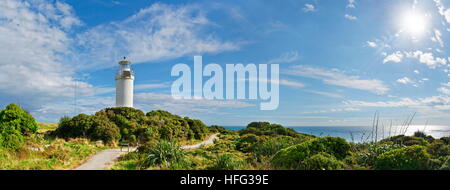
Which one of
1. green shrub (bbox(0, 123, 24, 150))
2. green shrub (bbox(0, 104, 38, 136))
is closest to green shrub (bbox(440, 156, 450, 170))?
green shrub (bbox(0, 123, 24, 150))

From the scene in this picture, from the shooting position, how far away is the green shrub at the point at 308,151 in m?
8.09

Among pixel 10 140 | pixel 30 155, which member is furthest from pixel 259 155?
pixel 10 140

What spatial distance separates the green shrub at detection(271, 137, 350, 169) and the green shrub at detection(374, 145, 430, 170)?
1324 millimetres

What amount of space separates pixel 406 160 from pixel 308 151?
8.47 ft

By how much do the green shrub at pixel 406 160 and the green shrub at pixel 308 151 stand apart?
52.1 inches

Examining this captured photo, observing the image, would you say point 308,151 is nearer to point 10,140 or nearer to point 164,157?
point 164,157

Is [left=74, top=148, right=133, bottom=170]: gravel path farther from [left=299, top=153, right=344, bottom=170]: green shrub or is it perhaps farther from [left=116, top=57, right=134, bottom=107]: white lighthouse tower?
[left=116, top=57, right=134, bottom=107]: white lighthouse tower

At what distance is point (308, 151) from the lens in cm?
828

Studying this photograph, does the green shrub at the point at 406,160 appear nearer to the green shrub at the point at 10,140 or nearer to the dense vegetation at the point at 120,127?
the dense vegetation at the point at 120,127

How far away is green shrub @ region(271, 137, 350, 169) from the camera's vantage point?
26.6ft

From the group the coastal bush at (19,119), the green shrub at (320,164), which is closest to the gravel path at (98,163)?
the green shrub at (320,164)

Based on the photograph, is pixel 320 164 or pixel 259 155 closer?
pixel 320 164
